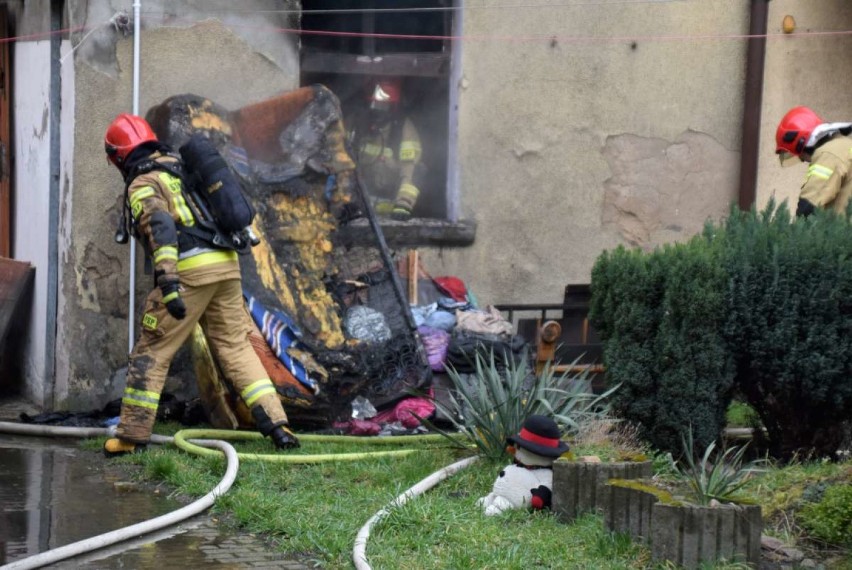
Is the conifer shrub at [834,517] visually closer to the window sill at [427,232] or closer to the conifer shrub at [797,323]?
the conifer shrub at [797,323]

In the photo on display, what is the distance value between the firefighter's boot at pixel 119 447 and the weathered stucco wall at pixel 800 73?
19.6ft

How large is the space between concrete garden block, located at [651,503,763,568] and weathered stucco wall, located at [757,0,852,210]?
6363mm

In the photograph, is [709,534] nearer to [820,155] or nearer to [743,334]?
[743,334]

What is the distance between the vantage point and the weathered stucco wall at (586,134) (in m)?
9.66

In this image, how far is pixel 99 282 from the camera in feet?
27.0

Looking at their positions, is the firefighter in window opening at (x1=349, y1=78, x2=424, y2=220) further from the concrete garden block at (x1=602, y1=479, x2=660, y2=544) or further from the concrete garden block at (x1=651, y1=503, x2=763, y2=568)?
the concrete garden block at (x1=651, y1=503, x2=763, y2=568)

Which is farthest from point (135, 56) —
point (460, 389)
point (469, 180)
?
point (460, 389)

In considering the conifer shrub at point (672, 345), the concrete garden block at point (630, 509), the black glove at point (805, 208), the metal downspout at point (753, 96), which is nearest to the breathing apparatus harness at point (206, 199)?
the conifer shrub at point (672, 345)

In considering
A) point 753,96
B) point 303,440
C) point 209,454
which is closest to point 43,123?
point 303,440

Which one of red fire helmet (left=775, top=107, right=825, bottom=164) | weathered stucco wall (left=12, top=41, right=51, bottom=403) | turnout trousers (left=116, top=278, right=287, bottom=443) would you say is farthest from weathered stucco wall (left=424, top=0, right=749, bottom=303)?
weathered stucco wall (left=12, top=41, right=51, bottom=403)

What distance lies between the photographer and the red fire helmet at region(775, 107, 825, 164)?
838 centimetres

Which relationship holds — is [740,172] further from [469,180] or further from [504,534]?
[504,534]

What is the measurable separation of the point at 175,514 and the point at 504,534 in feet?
4.91

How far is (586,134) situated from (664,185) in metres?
0.82
